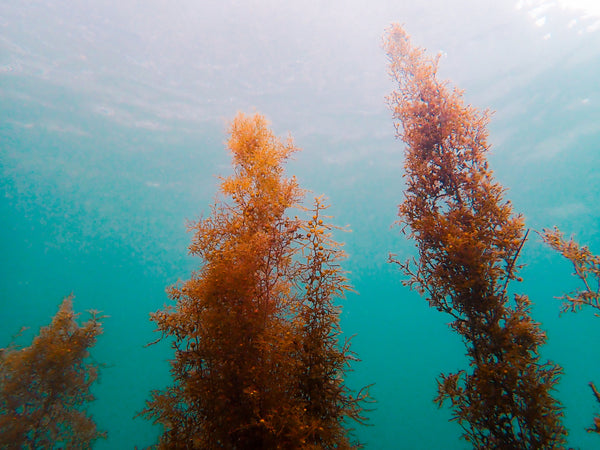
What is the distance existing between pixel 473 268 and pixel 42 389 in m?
8.18

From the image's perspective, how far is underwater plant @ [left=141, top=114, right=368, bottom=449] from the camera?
8.04ft

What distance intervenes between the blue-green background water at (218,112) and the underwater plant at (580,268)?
4244mm

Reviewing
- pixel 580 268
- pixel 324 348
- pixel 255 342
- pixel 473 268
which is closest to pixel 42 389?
pixel 255 342

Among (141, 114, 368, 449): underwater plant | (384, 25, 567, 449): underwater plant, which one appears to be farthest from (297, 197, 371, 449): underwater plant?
(384, 25, 567, 449): underwater plant

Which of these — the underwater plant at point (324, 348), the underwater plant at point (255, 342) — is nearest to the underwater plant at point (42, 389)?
the underwater plant at point (255, 342)

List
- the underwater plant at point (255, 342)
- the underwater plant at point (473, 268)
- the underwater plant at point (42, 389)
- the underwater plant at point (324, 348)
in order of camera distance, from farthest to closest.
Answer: the underwater plant at point (42, 389)
the underwater plant at point (473, 268)
the underwater plant at point (324, 348)
the underwater plant at point (255, 342)

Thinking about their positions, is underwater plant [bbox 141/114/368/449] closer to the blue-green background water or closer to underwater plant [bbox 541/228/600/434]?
the blue-green background water

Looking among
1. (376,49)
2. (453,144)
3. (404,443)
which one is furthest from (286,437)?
(404,443)

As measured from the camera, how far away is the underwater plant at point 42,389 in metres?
5.62

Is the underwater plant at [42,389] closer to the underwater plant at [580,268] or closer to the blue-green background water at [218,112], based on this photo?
the blue-green background water at [218,112]

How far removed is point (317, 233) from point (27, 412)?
7521mm

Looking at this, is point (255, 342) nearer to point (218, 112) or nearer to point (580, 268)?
point (580, 268)

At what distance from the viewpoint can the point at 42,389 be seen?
18.7ft

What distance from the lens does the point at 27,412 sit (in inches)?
226
